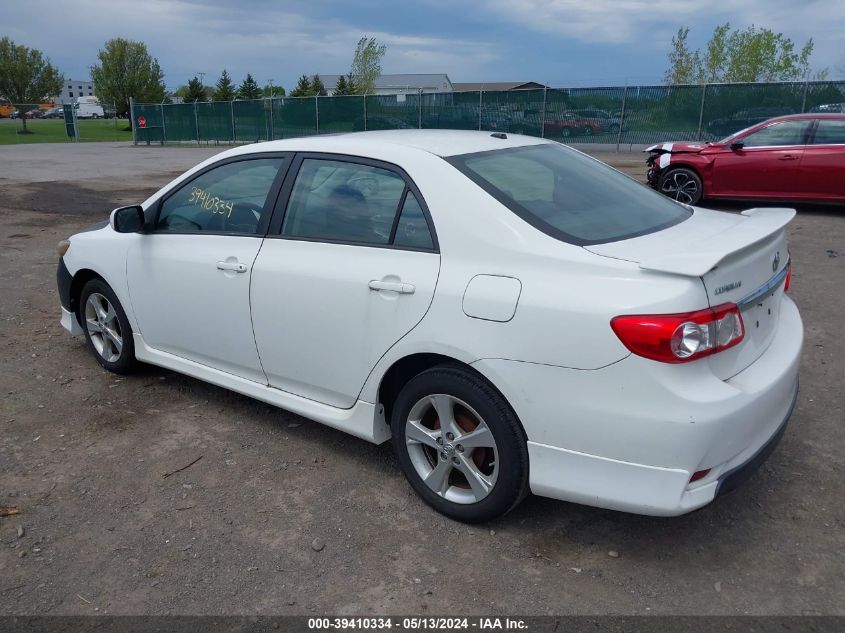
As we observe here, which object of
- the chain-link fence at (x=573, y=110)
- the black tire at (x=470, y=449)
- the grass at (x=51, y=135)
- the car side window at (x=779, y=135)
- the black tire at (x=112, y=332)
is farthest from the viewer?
the grass at (x=51, y=135)

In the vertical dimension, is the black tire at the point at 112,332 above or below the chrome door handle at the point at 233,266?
below

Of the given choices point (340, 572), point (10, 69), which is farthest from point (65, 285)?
point (10, 69)

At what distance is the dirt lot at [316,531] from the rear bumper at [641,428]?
15.5 inches

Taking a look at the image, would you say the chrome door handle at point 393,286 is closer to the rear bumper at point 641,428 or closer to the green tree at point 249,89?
the rear bumper at point 641,428

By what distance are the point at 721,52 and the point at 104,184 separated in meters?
39.7

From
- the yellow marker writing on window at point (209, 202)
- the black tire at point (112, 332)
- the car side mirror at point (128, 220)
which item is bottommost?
the black tire at point (112, 332)

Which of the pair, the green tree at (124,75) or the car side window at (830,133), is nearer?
the car side window at (830,133)

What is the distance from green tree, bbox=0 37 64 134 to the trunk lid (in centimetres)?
6543

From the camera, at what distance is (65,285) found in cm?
498

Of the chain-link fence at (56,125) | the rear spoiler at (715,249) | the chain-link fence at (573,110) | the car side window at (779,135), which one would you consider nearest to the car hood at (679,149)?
the car side window at (779,135)

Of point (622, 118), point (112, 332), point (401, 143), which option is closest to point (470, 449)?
point (401, 143)

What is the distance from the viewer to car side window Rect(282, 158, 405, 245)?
10.7ft

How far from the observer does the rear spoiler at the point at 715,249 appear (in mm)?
2479

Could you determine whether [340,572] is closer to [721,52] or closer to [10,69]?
[721,52]
